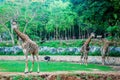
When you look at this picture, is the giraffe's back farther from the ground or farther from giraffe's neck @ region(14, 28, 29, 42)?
the ground

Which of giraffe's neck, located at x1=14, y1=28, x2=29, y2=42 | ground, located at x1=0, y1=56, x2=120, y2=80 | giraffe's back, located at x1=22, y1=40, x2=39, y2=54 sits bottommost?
ground, located at x1=0, y1=56, x2=120, y2=80

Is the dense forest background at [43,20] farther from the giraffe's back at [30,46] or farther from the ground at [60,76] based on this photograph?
the giraffe's back at [30,46]

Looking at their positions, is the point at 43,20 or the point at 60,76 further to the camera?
the point at 43,20

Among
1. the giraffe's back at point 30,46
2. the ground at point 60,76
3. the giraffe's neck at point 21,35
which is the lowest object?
the ground at point 60,76

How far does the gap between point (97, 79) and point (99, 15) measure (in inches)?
381

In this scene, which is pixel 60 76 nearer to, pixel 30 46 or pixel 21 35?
pixel 30 46

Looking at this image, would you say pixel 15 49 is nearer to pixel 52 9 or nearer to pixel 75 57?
pixel 75 57

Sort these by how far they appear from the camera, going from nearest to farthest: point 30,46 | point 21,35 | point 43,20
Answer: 1. point 21,35
2. point 30,46
3. point 43,20

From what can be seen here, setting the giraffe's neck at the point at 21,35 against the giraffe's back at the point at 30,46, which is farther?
the giraffe's back at the point at 30,46

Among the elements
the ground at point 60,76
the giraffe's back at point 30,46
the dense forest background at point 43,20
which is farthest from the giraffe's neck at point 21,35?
the dense forest background at point 43,20

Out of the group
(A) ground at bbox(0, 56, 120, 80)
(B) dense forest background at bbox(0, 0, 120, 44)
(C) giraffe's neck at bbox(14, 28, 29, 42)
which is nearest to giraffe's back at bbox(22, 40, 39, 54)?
(C) giraffe's neck at bbox(14, 28, 29, 42)

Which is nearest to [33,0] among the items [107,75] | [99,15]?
[99,15]

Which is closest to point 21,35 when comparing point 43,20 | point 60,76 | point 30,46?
point 30,46

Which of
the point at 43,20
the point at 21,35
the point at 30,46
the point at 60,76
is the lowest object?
the point at 60,76
